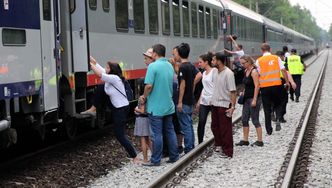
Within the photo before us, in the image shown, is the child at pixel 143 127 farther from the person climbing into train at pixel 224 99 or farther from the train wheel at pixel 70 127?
the train wheel at pixel 70 127

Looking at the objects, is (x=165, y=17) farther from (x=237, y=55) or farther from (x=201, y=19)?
(x=201, y=19)

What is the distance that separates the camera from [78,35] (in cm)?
919

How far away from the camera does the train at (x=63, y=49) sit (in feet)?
23.0

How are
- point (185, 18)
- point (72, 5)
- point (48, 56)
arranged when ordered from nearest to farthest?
1. point (48, 56)
2. point (72, 5)
3. point (185, 18)

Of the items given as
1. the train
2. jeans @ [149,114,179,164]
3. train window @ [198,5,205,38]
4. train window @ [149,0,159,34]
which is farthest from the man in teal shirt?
train window @ [198,5,205,38]

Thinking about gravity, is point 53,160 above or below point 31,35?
below

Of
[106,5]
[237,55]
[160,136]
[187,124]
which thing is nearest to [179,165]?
[160,136]

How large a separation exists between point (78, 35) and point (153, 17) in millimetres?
4161

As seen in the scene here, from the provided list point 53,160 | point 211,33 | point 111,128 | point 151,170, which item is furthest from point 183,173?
point 211,33

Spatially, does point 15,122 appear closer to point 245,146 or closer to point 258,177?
point 258,177

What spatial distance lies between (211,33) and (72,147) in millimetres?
10242

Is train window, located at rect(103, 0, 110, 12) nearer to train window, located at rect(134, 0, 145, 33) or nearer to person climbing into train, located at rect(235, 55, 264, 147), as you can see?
train window, located at rect(134, 0, 145, 33)

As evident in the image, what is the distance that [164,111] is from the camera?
855 cm

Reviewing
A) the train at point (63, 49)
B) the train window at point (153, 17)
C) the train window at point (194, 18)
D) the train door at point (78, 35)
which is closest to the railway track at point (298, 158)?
the train at point (63, 49)
